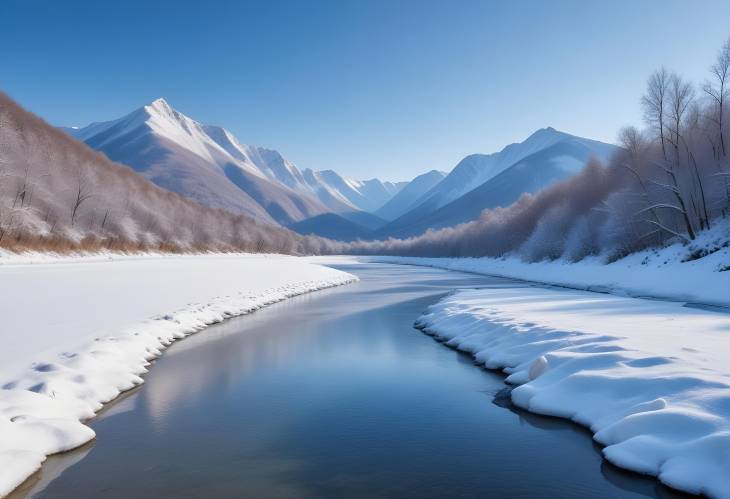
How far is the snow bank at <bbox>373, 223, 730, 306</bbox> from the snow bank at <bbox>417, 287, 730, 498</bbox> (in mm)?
13921

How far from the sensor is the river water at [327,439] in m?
7.30

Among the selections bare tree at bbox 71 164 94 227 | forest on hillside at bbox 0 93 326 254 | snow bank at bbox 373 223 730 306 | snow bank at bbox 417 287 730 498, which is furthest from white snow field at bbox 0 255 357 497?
bare tree at bbox 71 164 94 227

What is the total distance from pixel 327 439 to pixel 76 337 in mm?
11273

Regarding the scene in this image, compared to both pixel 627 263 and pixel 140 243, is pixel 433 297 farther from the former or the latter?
pixel 140 243

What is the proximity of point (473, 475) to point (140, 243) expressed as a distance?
85.7 m

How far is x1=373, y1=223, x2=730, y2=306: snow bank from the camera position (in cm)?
3105

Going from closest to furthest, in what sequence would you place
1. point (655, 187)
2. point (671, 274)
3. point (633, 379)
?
point (633, 379)
point (671, 274)
point (655, 187)

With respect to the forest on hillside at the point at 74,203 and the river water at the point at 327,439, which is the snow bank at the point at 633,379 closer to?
the river water at the point at 327,439

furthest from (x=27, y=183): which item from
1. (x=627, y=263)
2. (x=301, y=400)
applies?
(x=627, y=263)

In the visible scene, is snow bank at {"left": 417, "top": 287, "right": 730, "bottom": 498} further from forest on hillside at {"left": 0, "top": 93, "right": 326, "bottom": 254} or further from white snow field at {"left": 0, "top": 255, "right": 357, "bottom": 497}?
forest on hillside at {"left": 0, "top": 93, "right": 326, "bottom": 254}

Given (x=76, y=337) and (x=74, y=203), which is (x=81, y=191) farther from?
(x=76, y=337)

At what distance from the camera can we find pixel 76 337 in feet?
50.9

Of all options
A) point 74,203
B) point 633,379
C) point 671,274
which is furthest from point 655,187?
Answer: point 74,203

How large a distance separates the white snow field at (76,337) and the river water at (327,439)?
0.50 metres
